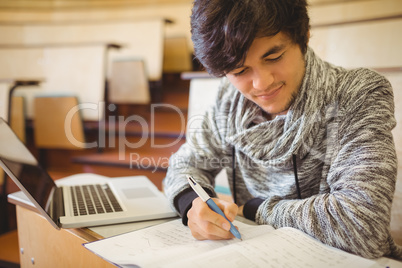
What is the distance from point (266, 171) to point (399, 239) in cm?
43

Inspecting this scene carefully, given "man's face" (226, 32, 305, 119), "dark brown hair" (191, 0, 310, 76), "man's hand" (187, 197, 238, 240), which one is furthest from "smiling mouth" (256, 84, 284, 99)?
"man's hand" (187, 197, 238, 240)

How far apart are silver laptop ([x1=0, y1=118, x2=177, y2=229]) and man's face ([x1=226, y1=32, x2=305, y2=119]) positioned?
1.15ft

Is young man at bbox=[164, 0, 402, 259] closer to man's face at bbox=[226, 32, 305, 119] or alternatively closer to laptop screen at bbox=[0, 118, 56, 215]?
man's face at bbox=[226, 32, 305, 119]

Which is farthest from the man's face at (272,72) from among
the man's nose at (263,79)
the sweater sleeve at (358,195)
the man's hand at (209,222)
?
the man's hand at (209,222)

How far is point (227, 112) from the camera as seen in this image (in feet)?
3.18

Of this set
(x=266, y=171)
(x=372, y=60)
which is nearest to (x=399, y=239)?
(x=266, y=171)

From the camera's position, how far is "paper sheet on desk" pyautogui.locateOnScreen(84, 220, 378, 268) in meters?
0.53

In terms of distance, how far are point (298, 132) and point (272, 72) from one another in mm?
156

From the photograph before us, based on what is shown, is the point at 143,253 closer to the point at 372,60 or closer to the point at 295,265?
the point at 295,265

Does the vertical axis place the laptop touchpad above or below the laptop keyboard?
below

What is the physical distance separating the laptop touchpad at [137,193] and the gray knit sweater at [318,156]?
76 millimetres

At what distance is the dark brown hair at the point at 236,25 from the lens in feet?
2.14
